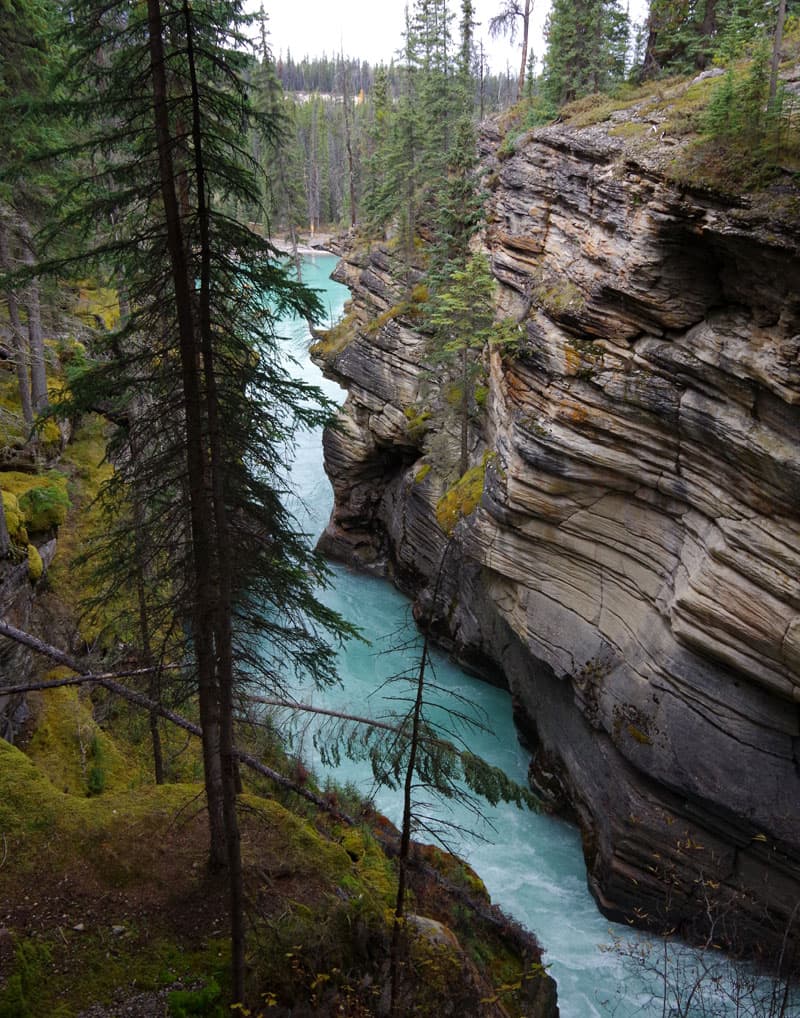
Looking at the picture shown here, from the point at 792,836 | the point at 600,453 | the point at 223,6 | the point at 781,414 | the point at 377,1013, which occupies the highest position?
the point at 223,6

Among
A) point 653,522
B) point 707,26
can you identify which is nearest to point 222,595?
point 653,522

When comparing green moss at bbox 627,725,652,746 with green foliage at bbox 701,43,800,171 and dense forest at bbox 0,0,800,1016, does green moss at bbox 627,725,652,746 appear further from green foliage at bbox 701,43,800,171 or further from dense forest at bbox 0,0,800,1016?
green foliage at bbox 701,43,800,171

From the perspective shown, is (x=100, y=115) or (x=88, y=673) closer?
(x=100, y=115)

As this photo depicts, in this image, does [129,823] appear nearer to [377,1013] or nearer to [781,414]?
[377,1013]

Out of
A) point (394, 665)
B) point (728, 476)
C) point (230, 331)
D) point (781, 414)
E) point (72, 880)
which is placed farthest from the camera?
point (394, 665)

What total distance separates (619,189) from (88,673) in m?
12.5

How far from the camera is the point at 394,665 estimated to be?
22.3 metres

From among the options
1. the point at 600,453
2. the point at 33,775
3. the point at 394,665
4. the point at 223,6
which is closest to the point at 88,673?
the point at 33,775

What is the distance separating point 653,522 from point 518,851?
8.57m

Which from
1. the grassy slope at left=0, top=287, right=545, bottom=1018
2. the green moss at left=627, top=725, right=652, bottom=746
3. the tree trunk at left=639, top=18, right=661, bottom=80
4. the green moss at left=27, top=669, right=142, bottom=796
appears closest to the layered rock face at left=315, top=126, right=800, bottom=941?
the green moss at left=627, top=725, right=652, bottom=746

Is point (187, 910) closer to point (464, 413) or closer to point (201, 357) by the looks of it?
point (201, 357)

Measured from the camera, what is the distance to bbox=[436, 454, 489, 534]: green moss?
62.8 ft

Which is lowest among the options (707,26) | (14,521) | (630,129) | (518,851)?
(518,851)

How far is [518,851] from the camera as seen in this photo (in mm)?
15922
